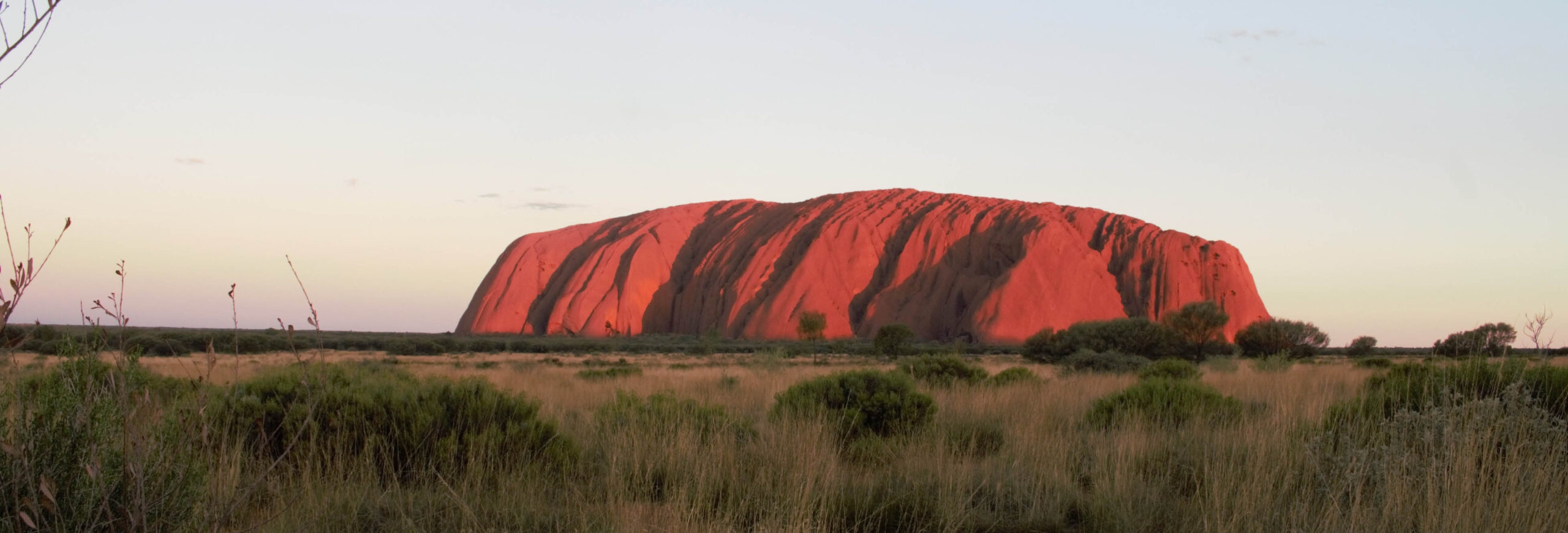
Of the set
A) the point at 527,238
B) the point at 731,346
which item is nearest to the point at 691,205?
the point at 527,238

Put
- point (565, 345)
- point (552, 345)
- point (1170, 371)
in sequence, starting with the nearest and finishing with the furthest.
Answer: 1. point (1170, 371)
2. point (552, 345)
3. point (565, 345)

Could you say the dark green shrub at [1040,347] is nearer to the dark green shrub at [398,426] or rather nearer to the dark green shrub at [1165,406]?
the dark green shrub at [1165,406]

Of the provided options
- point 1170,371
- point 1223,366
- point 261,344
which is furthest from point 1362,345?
point 261,344

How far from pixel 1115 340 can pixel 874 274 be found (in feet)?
130

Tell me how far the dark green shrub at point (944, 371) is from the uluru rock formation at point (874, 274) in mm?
49851

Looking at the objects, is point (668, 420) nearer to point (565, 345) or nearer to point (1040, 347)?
point (1040, 347)

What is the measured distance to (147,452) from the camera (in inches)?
111

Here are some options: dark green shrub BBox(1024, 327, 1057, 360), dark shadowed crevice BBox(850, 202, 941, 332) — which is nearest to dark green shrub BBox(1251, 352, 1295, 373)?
dark green shrub BBox(1024, 327, 1057, 360)

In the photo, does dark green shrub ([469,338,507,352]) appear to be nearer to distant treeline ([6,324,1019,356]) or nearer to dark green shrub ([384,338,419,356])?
distant treeline ([6,324,1019,356])

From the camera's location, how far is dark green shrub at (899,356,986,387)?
14148mm

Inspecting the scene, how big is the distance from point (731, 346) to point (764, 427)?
5137cm

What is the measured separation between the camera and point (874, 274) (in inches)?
2933

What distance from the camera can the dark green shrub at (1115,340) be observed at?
34.3 m

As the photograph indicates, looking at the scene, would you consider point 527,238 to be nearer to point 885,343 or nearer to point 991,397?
point 885,343
